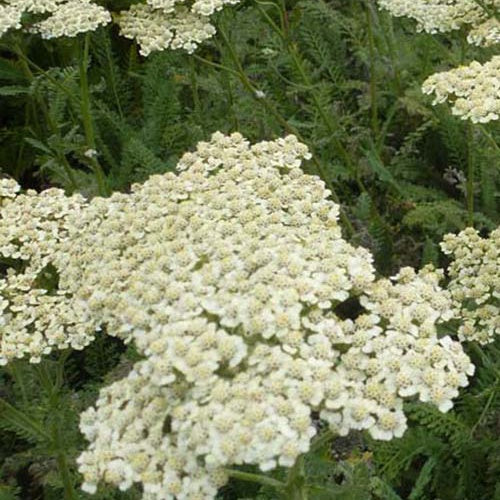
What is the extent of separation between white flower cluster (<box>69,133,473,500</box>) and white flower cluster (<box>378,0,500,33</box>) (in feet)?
5.62

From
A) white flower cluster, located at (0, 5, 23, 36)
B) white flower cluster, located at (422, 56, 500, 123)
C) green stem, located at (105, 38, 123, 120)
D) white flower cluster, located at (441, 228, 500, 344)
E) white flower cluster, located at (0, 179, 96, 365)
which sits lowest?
green stem, located at (105, 38, 123, 120)

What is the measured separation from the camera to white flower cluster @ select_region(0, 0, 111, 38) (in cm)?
387

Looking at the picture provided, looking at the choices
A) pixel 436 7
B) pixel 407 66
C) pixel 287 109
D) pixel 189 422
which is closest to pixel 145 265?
pixel 189 422

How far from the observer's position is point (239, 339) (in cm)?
226

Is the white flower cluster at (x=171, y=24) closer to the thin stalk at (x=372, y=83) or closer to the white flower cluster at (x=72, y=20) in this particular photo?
the white flower cluster at (x=72, y=20)

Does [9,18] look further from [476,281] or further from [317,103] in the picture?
[476,281]

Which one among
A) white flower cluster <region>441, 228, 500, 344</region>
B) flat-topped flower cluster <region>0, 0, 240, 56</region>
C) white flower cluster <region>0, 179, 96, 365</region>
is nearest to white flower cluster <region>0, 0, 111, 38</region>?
flat-topped flower cluster <region>0, 0, 240, 56</region>

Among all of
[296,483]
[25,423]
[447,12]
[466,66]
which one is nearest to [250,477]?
[296,483]

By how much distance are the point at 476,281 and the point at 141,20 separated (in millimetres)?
1903

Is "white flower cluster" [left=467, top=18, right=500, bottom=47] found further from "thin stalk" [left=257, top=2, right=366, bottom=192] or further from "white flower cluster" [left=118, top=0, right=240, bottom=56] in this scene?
"white flower cluster" [left=118, top=0, right=240, bottom=56]

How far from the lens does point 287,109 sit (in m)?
5.40

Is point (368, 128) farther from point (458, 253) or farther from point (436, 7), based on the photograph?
point (458, 253)

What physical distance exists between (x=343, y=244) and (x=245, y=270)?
327 millimetres

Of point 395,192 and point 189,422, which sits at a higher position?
point 189,422
